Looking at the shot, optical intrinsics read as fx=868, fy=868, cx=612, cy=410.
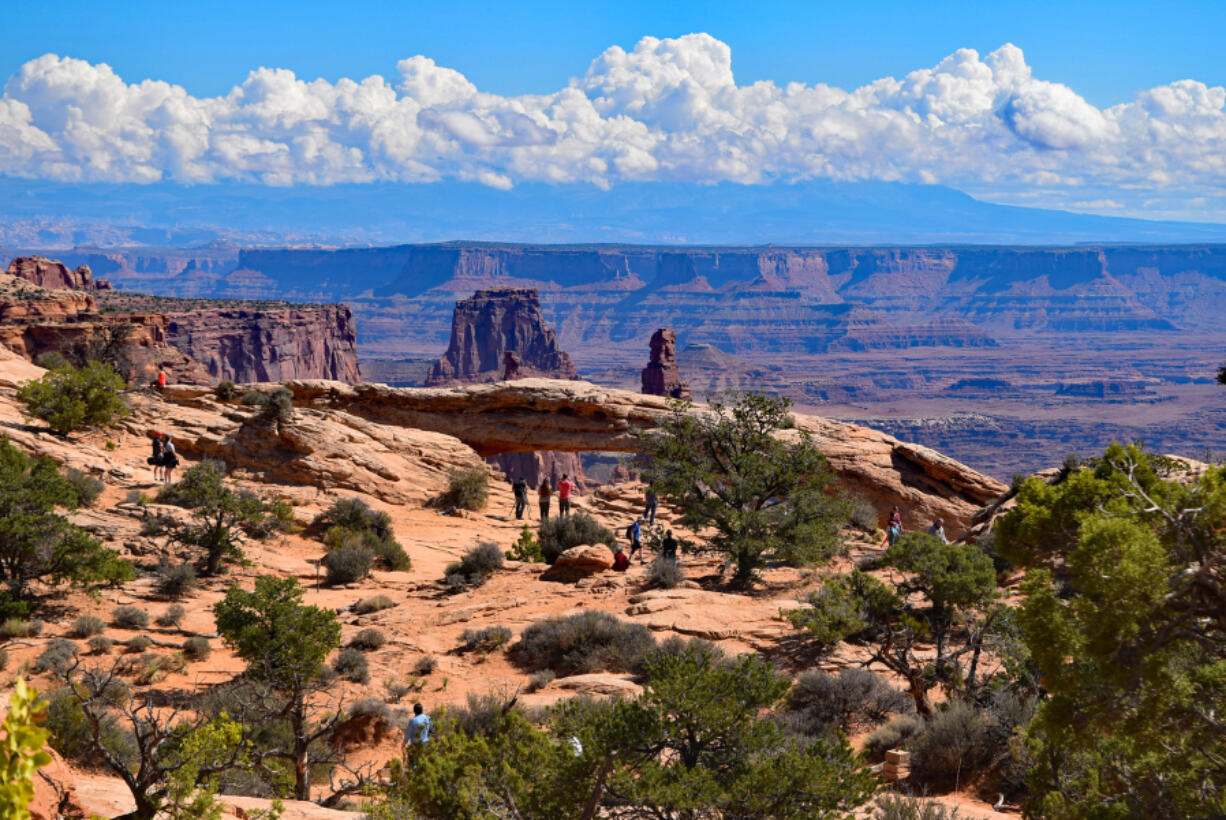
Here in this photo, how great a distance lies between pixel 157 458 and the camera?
27.4 metres

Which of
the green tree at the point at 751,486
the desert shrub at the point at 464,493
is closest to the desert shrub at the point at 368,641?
the green tree at the point at 751,486

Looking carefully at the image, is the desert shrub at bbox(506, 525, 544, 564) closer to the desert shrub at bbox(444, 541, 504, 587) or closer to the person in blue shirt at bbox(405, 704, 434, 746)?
the desert shrub at bbox(444, 541, 504, 587)

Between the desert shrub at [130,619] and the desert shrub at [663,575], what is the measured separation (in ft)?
37.3

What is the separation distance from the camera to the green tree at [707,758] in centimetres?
845

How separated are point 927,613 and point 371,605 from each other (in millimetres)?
12703

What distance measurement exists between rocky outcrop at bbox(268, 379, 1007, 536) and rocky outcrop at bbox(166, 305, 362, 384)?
249ft

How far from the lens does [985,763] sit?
12.3 meters

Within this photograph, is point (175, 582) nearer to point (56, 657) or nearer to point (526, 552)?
point (56, 657)

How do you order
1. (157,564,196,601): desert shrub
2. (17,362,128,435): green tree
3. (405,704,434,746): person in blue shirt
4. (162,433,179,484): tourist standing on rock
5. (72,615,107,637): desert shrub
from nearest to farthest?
(405,704,434,746): person in blue shirt
(72,615,107,637): desert shrub
(157,564,196,601): desert shrub
(162,433,179,484): tourist standing on rock
(17,362,128,435): green tree

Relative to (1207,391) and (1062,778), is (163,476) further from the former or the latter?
(1207,391)

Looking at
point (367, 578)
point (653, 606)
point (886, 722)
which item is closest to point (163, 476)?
point (367, 578)

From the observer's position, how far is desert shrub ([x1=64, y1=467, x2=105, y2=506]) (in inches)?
892

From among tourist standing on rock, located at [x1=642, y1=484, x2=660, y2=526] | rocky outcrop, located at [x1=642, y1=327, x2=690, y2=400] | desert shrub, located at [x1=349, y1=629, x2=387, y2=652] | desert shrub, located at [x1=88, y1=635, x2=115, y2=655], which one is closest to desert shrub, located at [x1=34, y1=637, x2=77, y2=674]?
desert shrub, located at [x1=88, y1=635, x2=115, y2=655]

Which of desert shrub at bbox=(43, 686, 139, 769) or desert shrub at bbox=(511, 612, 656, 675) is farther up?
desert shrub at bbox=(43, 686, 139, 769)
